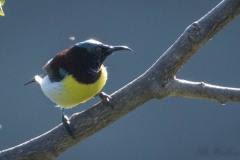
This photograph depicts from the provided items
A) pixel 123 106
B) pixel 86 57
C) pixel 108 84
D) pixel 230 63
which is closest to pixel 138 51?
pixel 108 84

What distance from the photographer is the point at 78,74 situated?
3434mm

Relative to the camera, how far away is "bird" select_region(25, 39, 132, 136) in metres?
3.37

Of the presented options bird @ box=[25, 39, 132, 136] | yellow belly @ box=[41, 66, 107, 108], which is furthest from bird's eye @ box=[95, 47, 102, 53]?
yellow belly @ box=[41, 66, 107, 108]

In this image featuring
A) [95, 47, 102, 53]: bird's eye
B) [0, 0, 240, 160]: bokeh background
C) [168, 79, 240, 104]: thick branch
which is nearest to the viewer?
[168, 79, 240, 104]: thick branch

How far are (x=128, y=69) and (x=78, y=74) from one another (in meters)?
3.08

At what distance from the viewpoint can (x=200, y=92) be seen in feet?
9.52

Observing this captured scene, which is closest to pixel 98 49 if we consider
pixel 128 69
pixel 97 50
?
Result: pixel 97 50

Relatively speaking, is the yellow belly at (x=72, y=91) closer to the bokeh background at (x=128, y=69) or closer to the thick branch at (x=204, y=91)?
the thick branch at (x=204, y=91)

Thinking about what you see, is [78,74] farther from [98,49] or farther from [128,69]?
[128,69]

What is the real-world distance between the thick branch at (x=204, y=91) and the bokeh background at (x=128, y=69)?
11.3 feet

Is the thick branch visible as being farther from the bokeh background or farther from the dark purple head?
the bokeh background

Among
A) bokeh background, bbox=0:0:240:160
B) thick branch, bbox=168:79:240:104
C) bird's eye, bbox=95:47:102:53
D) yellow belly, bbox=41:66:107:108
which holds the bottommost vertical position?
bokeh background, bbox=0:0:240:160

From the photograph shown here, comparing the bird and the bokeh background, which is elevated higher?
the bird

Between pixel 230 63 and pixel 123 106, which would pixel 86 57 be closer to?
pixel 123 106
